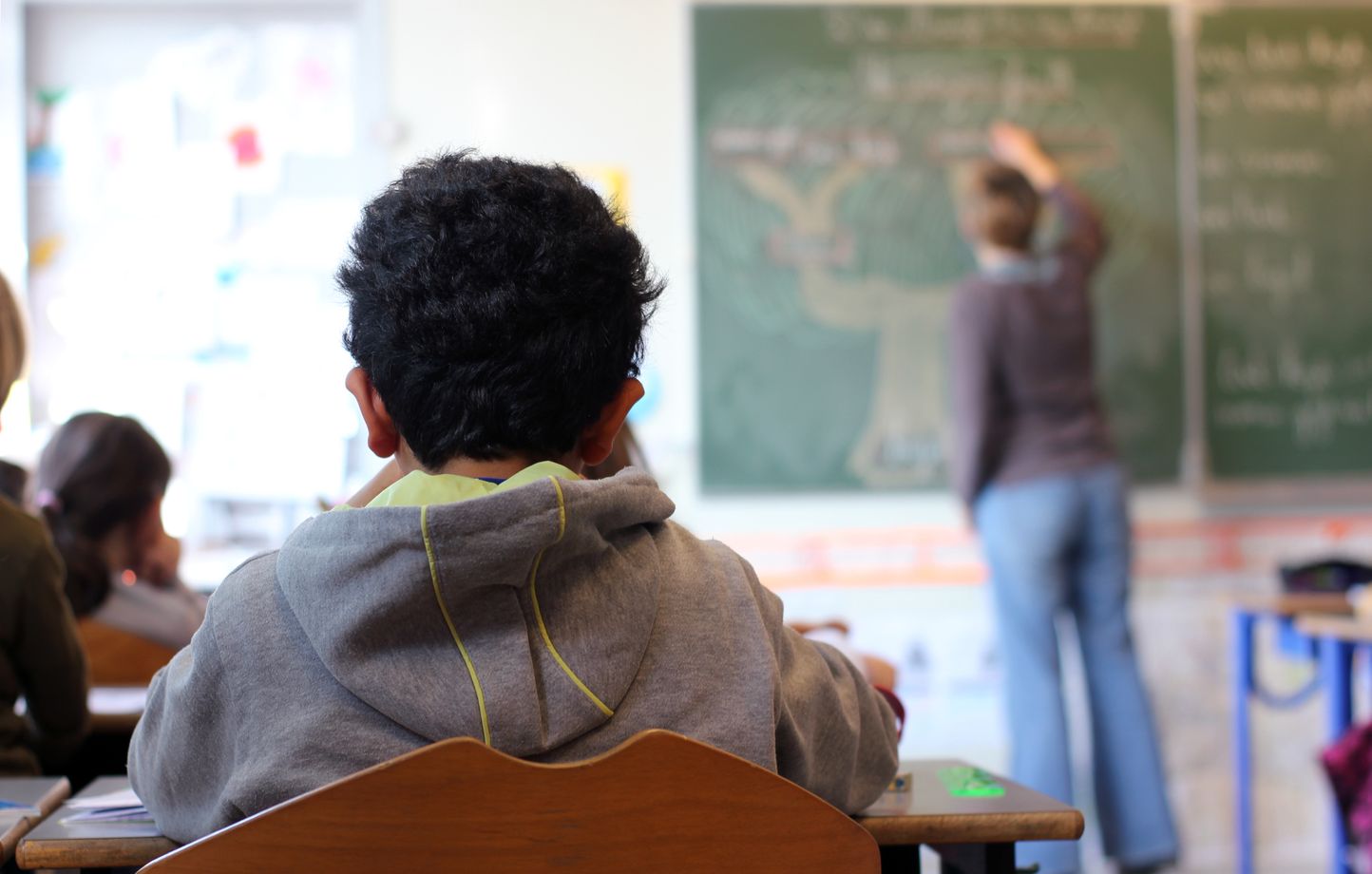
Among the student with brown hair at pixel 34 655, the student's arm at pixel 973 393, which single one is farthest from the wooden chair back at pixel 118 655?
the student's arm at pixel 973 393

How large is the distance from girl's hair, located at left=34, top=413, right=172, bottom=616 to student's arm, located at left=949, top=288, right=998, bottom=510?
1932mm

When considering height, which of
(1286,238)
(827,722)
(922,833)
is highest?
(1286,238)

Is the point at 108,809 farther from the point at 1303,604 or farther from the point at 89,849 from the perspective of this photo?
the point at 1303,604

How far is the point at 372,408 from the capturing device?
1047 mm

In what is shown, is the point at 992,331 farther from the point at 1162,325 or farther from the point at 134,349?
the point at 134,349

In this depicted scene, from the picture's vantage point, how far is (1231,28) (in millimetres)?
3898

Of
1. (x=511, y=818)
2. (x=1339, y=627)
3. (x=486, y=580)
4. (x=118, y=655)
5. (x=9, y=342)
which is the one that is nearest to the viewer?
(x=511, y=818)

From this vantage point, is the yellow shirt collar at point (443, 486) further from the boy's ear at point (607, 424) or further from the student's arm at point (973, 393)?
the student's arm at point (973, 393)

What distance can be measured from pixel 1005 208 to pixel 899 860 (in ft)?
8.34

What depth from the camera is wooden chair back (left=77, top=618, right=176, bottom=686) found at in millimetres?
2467

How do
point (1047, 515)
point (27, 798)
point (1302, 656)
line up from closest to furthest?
point (27, 798) < point (1302, 656) < point (1047, 515)

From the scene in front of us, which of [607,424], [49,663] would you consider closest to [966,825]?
[607,424]

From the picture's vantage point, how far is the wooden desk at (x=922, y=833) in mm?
1073

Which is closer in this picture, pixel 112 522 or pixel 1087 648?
pixel 112 522
